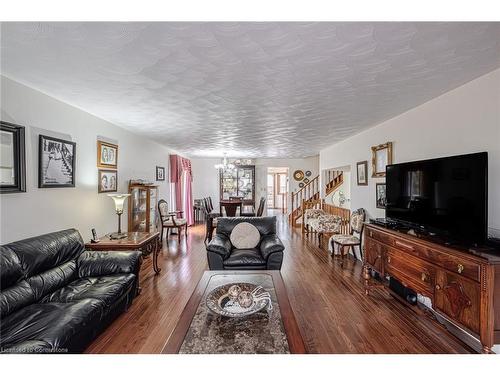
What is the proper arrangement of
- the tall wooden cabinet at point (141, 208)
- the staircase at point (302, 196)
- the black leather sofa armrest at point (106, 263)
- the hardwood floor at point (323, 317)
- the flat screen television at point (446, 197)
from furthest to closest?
1. the staircase at point (302, 196)
2. the tall wooden cabinet at point (141, 208)
3. the black leather sofa armrest at point (106, 263)
4. the hardwood floor at point (323, 317)
5. the flat screen television at point (446, 197)

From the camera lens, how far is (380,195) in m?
3.80

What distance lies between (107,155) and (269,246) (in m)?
2.84

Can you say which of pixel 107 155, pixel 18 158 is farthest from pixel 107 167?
pixel 18 158

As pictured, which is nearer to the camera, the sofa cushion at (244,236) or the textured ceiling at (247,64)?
the textured ceiling at (247,64)

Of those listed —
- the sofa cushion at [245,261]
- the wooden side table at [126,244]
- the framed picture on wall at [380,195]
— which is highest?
the framed picture on wall at [380,195]

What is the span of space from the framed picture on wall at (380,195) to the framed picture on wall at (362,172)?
1.37ft

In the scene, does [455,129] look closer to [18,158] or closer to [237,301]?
[237,301]

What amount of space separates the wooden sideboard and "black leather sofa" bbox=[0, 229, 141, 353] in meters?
2.86

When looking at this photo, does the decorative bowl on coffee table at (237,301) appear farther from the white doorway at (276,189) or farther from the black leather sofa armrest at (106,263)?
the white doorway at (276,189)

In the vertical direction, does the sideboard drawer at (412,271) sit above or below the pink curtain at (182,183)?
below

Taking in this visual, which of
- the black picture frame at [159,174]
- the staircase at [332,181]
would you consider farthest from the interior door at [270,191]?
the black picture frame at [159,174]

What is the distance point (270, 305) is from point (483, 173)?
1973 mm

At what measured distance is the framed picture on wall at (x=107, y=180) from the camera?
357 centimetres

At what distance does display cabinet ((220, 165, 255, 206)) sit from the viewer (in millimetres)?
9445
